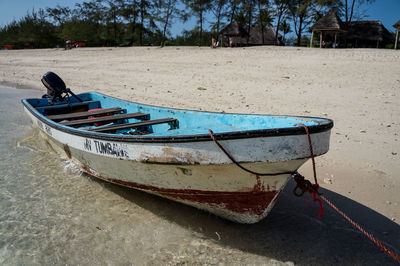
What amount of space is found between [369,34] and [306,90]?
22.2 meters

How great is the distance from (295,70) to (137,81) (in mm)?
6203

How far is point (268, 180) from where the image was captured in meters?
2.67

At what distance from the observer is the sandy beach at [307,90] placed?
4.14 metres

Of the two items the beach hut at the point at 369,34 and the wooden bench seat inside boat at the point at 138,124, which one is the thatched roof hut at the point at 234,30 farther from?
the wooden bench seat inside boat at the point at 138,124

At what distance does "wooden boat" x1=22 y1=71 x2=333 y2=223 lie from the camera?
242 cm

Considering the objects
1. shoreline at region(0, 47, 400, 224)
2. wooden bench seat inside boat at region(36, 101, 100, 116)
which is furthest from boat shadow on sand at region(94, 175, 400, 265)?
wooden bench seat inside boat at region(36, 101, 100, 116)

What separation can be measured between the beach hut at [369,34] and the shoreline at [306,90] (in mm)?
15417

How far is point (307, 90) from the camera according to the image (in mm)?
8781

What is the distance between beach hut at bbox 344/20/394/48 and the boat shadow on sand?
2687cm

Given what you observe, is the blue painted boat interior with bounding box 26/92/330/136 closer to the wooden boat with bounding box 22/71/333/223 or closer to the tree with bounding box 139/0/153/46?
the wooden boat with bounding box 22/71/333/223

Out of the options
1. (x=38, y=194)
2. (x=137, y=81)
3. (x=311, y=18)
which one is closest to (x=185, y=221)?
(x=38, y=194)

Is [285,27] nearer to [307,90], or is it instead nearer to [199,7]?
[199,7]

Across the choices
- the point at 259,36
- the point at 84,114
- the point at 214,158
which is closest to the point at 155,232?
the point at 214,158

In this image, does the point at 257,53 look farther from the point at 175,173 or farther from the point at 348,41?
the point at 348,41
